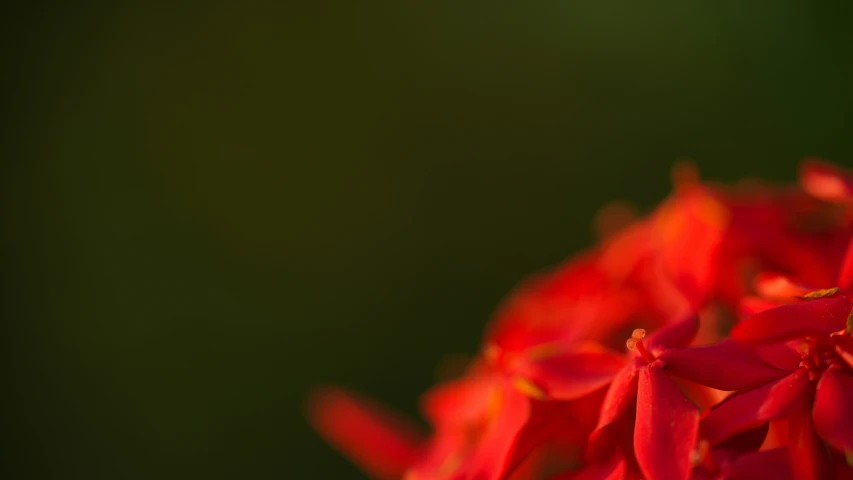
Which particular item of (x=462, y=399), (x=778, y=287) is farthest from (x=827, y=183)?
(x=462, y=399)

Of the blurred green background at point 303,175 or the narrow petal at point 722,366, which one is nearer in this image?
the narrow petal at point 722,366

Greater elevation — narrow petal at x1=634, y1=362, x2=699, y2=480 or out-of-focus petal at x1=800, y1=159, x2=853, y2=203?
out-of-focus petal at x1=800, y1=159, x2=853, y2=203

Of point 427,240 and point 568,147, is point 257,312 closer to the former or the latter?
point 427,240

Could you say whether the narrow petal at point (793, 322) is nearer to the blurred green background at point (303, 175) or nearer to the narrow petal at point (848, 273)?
the narrow petal at point (848, 273)

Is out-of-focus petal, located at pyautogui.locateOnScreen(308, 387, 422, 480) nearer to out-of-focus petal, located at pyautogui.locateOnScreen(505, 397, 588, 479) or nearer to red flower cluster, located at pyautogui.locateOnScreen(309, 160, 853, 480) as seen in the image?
red flower cluster, located at pyautogui.locateOnScreen(309, 160, 853, 480)

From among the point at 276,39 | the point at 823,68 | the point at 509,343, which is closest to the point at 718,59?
the point at 823,68

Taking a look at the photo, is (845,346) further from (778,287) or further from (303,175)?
(303,175)

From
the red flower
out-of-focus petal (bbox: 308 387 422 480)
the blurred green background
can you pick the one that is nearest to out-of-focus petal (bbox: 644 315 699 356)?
the red flower

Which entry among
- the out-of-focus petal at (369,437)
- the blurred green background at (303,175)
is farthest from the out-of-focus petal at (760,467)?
the blurred green background at (303,175)
